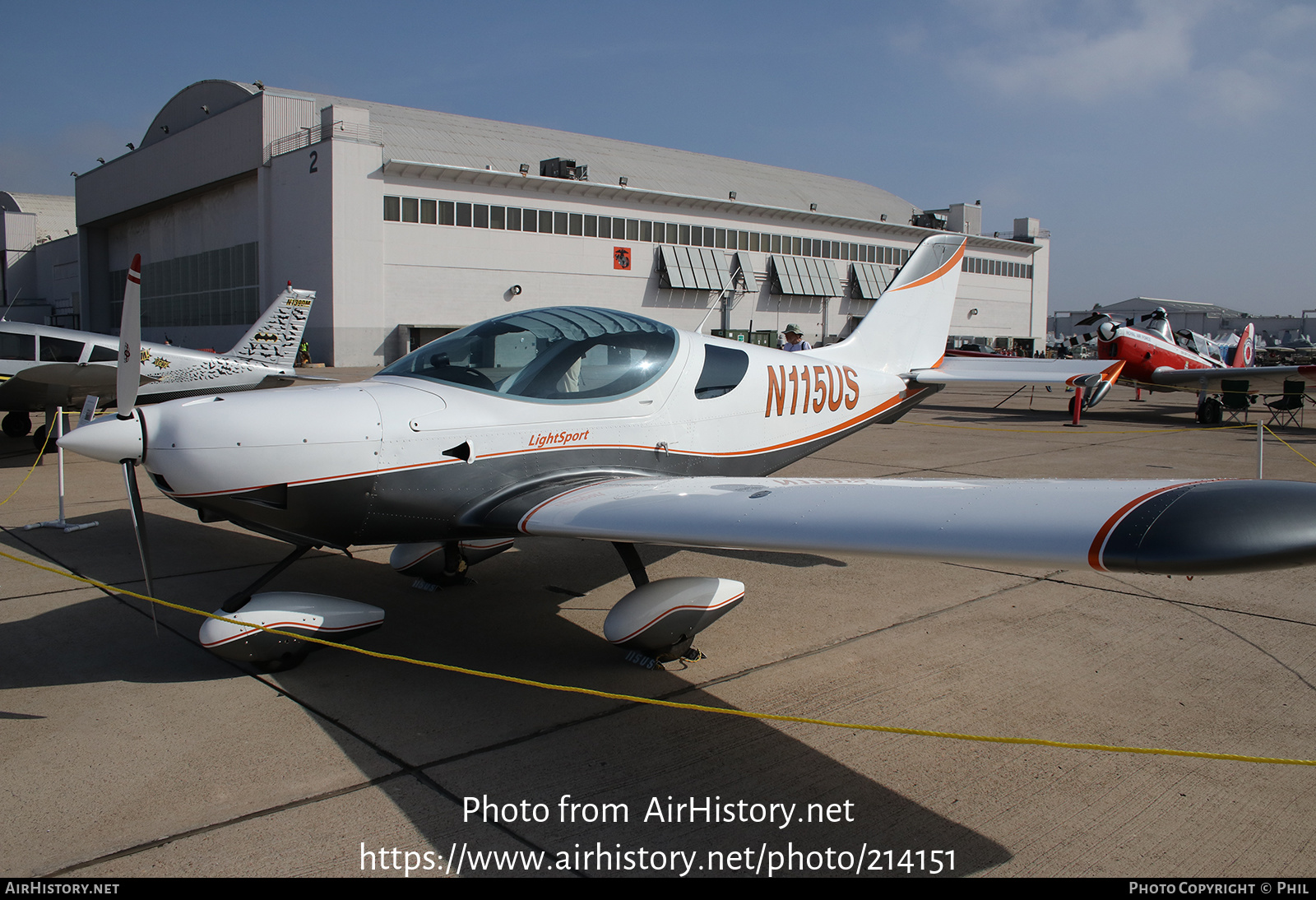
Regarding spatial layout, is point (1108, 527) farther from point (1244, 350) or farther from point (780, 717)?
point (1244, 350)

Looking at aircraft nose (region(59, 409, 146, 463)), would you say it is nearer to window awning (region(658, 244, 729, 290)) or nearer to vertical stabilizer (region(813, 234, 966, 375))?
vertical stabilizer (region(813, 234, 966, 375))

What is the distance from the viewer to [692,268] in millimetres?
43219

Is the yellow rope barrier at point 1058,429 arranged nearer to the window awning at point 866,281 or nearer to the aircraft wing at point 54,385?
the aircraft wing at point 54,385

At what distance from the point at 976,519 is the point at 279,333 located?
1486cm

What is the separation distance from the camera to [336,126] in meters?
33.2

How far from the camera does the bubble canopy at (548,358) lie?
477cm

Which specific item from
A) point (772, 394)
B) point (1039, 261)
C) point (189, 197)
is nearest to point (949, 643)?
point (772, 394)

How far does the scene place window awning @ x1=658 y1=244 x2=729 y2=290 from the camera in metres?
42.5

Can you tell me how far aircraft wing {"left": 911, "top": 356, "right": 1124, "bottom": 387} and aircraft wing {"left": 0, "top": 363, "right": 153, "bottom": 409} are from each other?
1074 centimetres

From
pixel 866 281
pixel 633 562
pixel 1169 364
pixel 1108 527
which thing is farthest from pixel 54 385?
pixel 866 281

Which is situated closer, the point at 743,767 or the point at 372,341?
the point at 743,767

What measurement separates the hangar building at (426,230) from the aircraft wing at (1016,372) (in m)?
24.2
